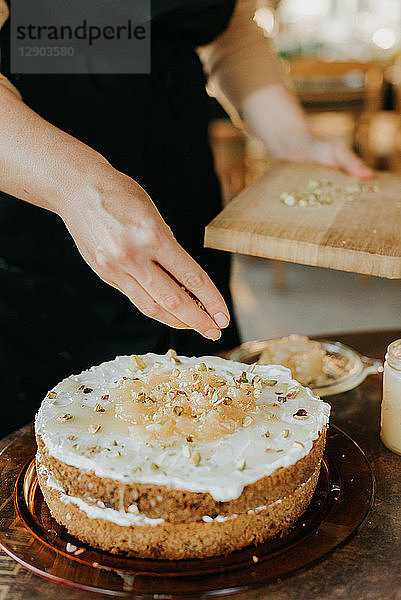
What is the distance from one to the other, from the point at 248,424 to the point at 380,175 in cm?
84

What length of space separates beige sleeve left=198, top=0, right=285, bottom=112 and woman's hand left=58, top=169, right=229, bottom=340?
1.06 meters

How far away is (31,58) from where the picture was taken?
1.61 metres

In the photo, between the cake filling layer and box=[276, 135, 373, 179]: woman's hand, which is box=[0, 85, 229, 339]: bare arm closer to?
the cake filling layer

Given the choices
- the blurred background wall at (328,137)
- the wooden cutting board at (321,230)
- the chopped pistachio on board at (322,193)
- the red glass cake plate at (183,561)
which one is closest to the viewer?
the red glass cake plate at (183,561)

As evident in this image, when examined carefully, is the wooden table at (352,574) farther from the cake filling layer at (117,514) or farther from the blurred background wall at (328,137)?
the blurred background wall at (328,137)

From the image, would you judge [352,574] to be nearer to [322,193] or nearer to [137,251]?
[137,251]

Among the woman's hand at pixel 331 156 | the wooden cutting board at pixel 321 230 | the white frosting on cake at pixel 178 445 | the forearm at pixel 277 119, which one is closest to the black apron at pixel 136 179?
the forearm at pixel 277 119

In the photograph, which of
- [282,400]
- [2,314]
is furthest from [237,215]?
[2,314]

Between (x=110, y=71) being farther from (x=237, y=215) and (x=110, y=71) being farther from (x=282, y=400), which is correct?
(x=282, y=400)

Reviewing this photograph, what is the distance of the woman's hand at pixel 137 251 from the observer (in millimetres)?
1003

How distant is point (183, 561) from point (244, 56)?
4.84 ft

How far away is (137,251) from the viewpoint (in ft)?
3.30

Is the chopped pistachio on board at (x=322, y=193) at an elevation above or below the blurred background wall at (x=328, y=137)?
above

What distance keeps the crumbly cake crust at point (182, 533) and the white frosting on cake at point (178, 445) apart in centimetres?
6
